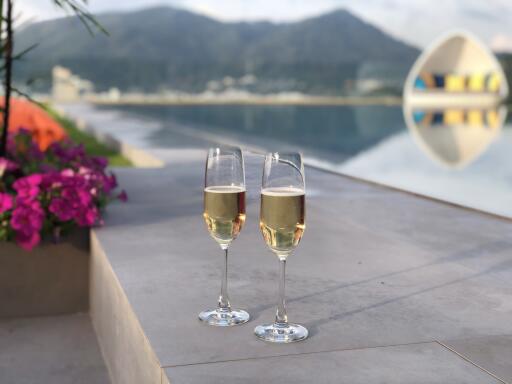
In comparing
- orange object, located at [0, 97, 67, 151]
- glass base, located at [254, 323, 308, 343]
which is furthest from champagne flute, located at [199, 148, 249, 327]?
orange object, located at [0, 97, 67, 151]

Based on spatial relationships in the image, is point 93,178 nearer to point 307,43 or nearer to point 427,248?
point 427,248

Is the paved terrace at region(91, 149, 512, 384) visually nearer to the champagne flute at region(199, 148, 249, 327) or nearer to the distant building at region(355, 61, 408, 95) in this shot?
the champagne flute at region(199, 148, 249, 327)

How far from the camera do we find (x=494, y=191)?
679cm

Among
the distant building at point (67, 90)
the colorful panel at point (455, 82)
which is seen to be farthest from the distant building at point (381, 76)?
the distant building at point (67, 90)

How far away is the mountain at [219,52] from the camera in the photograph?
4562cm

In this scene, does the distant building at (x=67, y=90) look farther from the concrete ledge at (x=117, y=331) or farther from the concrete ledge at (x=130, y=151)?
the concrete ledge at (x=117, y=331)

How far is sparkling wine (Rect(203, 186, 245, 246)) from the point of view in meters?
1.50

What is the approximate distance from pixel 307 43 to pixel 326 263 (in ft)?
278

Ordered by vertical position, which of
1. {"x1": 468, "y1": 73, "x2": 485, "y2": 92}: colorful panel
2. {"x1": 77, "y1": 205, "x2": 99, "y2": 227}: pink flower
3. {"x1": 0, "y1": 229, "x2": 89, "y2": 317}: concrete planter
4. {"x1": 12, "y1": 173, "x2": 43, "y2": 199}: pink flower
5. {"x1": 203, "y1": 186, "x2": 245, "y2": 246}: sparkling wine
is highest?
{"x1": 468, "y1": 73, "x2": 485, "y2": 92}: colorful panel

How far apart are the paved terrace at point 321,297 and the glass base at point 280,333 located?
2 centimetres

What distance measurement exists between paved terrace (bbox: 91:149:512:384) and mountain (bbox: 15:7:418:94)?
39.1 meters

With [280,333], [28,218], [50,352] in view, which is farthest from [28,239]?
[280,333]

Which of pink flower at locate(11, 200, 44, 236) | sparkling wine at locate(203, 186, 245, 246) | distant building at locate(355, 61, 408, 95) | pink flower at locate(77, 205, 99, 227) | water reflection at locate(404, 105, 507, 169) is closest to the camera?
sparkling wine at locate(203, 186, 245, 246)

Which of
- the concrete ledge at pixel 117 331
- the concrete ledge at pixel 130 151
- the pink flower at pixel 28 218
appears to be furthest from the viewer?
the concrete ledge at pixel 130 151
